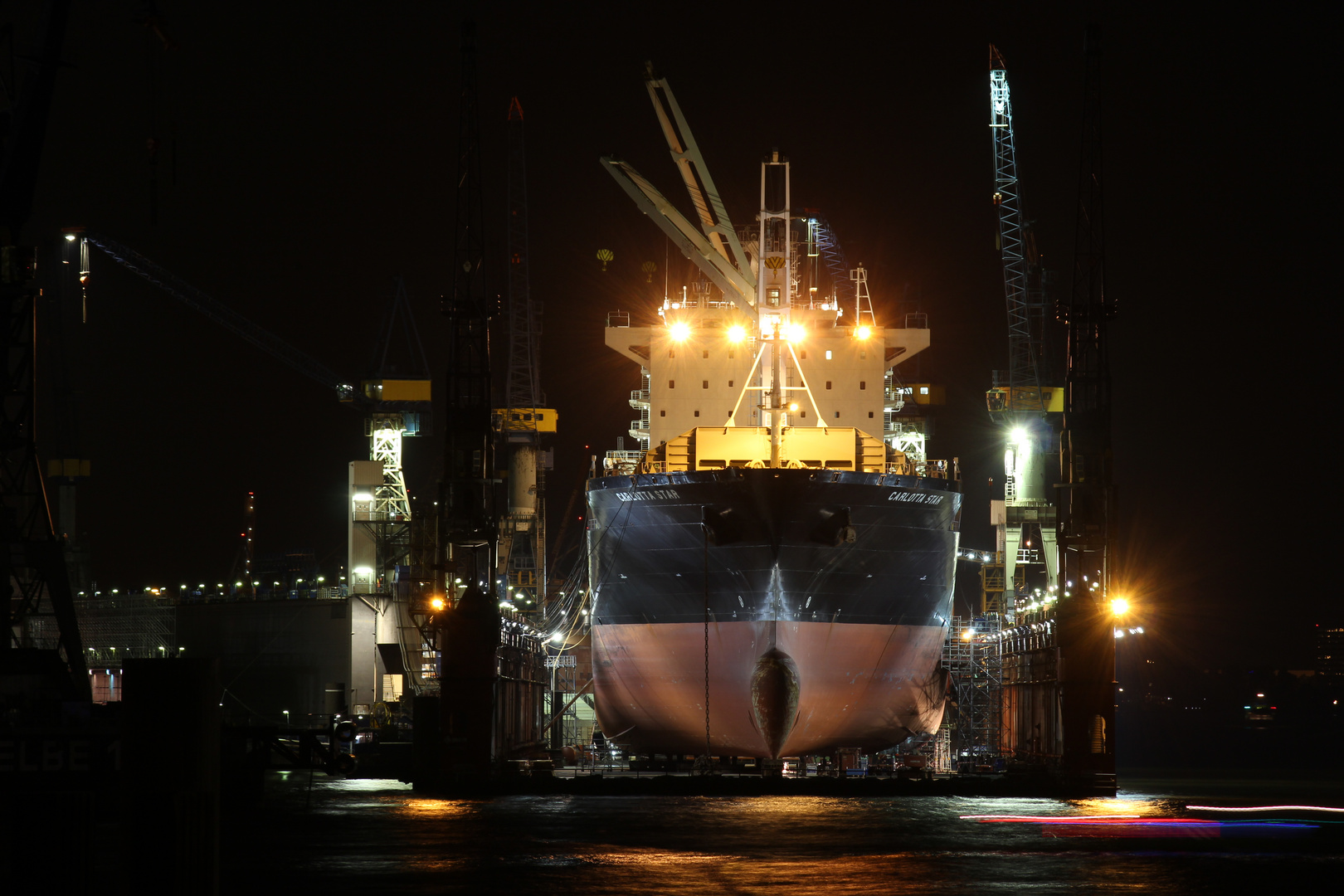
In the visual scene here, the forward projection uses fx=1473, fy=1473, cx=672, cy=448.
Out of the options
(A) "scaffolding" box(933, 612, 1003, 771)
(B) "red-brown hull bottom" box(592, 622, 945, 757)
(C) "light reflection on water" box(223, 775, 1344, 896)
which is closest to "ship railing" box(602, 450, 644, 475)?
(B) "red-brown hull bottom" box(592, 622, 945, 757)

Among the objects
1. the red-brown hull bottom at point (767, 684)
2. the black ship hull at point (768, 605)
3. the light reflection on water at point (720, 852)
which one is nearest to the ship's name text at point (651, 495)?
Answer: the black ship hull at point (768, 605)

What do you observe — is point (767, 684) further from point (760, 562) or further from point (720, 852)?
point (720, 852)

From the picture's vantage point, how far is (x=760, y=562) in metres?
35.3

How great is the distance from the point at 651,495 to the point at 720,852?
16167 millimetres

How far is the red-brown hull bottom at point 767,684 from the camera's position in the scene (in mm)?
35156

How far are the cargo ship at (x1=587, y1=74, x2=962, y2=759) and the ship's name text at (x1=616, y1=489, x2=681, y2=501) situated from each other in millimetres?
43

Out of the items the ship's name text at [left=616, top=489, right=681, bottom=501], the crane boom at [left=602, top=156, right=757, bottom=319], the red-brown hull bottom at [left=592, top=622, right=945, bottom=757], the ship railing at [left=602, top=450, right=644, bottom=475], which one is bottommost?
the red-brown hull bottom at [left=592, top=622, right=945, bottom=757]

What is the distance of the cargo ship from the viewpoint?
116ft

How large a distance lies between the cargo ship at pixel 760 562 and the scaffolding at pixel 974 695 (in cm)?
987

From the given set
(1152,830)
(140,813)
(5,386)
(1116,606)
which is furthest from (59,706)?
(1116,606)

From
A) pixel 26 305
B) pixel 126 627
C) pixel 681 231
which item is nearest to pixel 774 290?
pixel 681 231

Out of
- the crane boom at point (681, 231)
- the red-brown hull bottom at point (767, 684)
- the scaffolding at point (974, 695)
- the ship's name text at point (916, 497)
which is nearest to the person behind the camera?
the red-brown hull bottom at point (767, 684)

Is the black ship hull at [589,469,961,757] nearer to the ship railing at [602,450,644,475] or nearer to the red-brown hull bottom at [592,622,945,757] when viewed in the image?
the red-brown hull bottom at [592,622,945,757]

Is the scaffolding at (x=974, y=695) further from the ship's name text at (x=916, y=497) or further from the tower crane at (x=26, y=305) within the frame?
the tower crane at (x=26, y=305)
